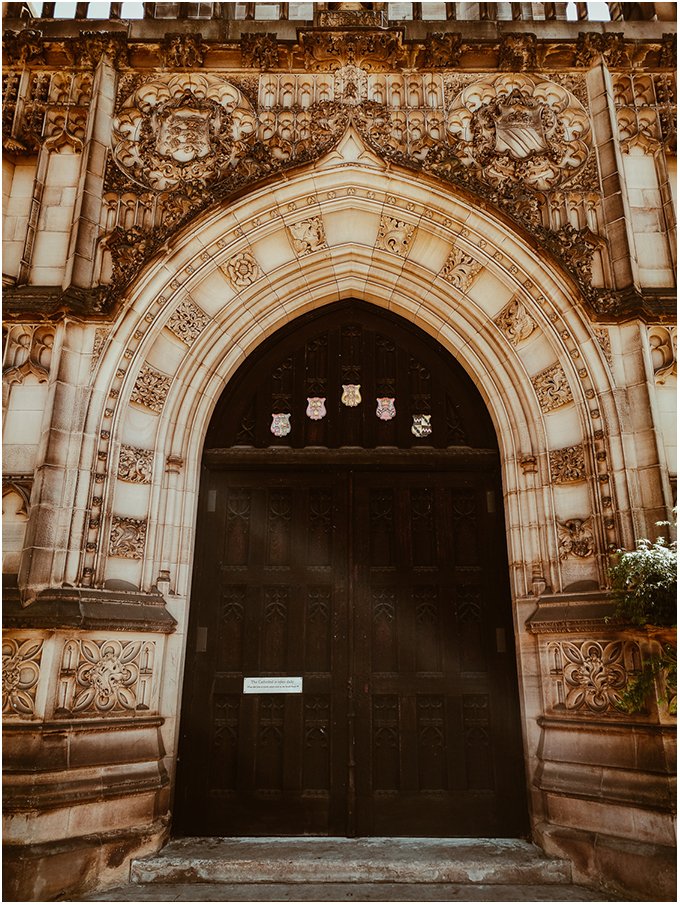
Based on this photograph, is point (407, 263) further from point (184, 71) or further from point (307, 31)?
point (184, 71)

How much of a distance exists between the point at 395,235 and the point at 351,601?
12.6 ft

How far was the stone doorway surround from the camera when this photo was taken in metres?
4.74

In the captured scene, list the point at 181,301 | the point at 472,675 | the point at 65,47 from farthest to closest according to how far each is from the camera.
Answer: the point at 65,47 → the point at 181,301 → the point at 472,675

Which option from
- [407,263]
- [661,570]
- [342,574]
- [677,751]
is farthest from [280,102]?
[677,751]

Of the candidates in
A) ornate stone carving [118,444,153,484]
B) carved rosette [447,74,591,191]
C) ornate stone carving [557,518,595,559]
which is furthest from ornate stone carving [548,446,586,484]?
ornate stone carving [118,444,153,484]

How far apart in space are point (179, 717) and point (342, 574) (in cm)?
195

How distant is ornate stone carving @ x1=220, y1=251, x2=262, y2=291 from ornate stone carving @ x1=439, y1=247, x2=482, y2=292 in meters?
1.99

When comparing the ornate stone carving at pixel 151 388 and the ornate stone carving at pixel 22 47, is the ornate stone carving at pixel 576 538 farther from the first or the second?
the ornate stone carving at pixel 22 47

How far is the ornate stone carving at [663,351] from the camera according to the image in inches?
227

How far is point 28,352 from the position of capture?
586 cm

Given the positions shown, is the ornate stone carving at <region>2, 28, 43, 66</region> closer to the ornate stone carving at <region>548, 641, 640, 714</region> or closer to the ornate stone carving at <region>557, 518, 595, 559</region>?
the ornate stone carving at <region>557, 518, 595, 559</region>

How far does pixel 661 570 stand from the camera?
4.55 m

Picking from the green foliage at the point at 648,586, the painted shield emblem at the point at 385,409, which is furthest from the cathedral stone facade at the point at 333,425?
the green foliage at the point at 648,586

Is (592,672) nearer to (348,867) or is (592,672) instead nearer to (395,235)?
(348,867)
